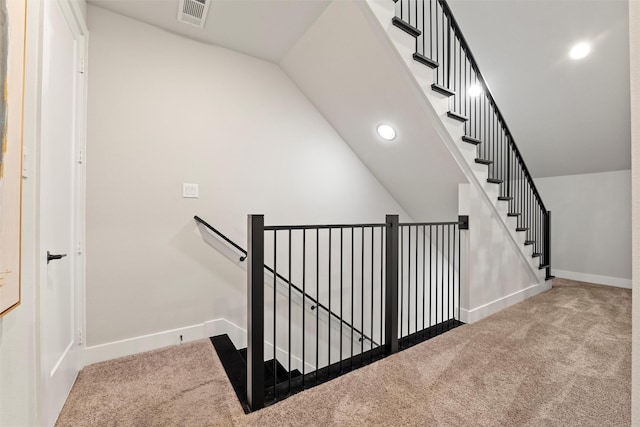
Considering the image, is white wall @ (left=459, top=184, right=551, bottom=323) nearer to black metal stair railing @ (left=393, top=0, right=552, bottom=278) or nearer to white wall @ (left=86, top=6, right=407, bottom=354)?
black metal stair railing @ (left=393, top=0, right=552, bottom=278)

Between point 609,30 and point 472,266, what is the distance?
2412mm

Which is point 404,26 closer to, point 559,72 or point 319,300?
point 559,72

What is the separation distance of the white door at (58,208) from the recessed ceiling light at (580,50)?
13.2 feet

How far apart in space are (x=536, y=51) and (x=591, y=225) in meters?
2.59

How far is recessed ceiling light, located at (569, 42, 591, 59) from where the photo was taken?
2.66m

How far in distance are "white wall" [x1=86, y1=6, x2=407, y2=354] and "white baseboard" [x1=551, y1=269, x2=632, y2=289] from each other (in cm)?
413

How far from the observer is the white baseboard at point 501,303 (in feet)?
8.60

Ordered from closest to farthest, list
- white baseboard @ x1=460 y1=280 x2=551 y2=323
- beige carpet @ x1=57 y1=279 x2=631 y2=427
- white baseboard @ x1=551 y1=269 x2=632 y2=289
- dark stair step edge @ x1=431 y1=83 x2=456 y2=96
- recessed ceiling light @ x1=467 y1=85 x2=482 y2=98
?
1. beige carpet @ x1=57 y1=279 x2=631 y2=427
2. dark stair step edge @ x1=431 y1=83 x2=456 y2=96
3. white baseboard @ x1=460 y1=280 x2=551 y2=323
4. recessed ceiling light @ x1=467 y1=85 x2=482 y2=98
5. white baseboard @ x1=551 y1=269 x2=632 y2=289

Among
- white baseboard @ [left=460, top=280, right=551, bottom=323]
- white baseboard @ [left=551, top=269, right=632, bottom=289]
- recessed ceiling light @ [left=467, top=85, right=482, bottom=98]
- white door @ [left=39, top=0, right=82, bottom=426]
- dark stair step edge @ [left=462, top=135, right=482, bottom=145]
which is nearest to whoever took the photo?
white door @ [left=39, top=0, right=82, bottom=426]

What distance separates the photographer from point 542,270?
11.7 feet

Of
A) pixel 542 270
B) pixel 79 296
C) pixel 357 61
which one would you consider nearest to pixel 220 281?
pixel 79 296

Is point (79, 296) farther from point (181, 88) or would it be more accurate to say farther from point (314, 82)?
point (314, 82)

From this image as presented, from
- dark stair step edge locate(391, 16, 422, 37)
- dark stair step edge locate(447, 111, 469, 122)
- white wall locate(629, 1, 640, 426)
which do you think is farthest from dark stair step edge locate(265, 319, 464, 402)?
dark stair step edge locate(391, 16, 422, 37)

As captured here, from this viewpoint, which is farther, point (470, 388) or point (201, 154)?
point (201, 154)
